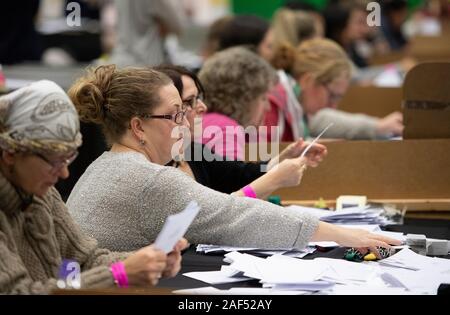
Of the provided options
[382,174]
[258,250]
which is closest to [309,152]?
[382,174]

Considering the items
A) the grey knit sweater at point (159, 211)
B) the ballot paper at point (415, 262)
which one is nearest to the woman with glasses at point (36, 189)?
the grey knit sweater at point (159, 211)

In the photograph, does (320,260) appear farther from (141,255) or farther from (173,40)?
(173,40)

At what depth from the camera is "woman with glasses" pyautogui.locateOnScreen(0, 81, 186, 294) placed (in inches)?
87.2

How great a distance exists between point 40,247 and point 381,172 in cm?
195

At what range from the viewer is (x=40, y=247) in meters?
2.40

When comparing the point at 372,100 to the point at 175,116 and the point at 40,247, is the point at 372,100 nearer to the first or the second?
A: the point at 175,116

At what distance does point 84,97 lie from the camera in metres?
2.96

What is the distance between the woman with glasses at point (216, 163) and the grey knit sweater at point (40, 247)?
2.94ft

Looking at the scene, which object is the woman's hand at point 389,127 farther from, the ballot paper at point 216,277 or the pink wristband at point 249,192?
the ballot paper at point 216,277

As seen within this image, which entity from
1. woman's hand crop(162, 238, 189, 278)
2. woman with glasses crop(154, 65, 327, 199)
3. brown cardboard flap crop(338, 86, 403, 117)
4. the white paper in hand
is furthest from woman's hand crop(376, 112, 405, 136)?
the white paper in hand

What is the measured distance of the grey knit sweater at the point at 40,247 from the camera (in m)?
2.20

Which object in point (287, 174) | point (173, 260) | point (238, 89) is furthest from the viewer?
point (238, 89)
